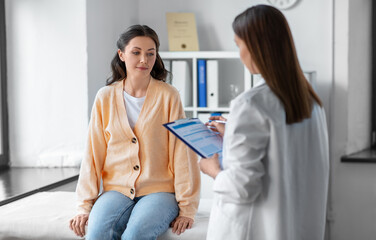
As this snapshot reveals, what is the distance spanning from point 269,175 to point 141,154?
720 mm

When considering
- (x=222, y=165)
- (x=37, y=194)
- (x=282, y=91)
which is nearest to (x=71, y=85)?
(x=37, y=194)

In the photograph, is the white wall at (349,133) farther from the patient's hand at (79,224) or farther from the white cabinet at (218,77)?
the patient's hand at (79,224)

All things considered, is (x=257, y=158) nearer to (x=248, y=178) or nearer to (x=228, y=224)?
(x=248, y=178)

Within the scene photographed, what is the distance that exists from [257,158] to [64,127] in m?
1.87

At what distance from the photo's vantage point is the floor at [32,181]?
2.25 meters

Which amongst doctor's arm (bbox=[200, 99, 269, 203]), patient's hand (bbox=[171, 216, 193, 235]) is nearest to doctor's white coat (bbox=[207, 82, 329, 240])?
doctor's arm (bbox=[200, 99, 269, 203])

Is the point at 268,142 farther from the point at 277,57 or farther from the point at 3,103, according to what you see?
the point at 3,103

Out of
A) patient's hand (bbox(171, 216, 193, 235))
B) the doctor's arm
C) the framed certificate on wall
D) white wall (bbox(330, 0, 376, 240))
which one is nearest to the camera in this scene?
the doctor's arm

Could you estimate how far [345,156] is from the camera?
316 cm

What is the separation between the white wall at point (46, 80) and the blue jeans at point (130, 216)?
1.10 meters

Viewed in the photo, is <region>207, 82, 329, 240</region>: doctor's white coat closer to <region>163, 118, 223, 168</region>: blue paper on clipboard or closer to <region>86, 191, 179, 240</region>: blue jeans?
<region>163, 118, 223, 168</region>: blue paper on clipboard

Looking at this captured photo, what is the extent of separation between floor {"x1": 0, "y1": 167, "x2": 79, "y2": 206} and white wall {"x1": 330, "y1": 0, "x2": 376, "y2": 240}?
1.67 meters

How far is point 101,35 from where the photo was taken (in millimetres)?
2945

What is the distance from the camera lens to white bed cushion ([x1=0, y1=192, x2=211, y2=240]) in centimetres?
183
